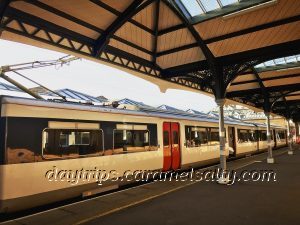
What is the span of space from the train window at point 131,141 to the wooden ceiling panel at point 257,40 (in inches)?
186

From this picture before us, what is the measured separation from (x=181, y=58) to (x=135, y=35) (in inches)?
111

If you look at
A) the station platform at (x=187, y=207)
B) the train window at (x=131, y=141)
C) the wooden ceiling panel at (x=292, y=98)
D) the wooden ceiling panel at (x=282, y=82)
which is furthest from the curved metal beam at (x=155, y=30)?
the wooden ceiling panel at (x=292, y=98)

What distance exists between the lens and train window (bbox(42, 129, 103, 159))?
7131 millimetres

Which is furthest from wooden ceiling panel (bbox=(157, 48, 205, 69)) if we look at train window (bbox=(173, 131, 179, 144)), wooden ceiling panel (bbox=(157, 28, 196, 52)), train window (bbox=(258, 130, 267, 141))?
train window (bbox=(258, 130, 267, 141))

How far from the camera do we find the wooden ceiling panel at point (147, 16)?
33.2 feet

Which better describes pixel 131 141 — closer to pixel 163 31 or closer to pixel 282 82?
pixel 163 31

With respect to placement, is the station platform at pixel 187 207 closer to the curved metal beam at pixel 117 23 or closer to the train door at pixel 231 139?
the curved metal beam at pixel 117 23

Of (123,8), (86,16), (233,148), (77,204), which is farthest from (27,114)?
(233,148)

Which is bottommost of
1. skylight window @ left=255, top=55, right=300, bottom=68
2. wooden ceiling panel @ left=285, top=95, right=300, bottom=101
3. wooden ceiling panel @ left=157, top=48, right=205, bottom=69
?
wooden ceiling panel @ left=157, top=48, right=205, bottom=69

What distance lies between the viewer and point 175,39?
11.8 metres

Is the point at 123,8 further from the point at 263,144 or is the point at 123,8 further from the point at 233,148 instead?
the point at 263,144

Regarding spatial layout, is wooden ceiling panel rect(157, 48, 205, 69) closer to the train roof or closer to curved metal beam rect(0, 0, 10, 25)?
the train roof

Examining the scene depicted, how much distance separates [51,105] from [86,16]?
3456 mm

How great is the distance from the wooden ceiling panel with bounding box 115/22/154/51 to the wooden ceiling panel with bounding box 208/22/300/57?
2630mm
